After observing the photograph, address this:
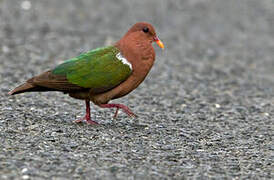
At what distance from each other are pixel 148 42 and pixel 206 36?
7.64m

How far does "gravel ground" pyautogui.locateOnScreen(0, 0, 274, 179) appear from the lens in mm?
5625

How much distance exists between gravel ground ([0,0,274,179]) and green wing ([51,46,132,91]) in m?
0.58

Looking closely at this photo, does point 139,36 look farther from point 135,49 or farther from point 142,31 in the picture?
point 135,49

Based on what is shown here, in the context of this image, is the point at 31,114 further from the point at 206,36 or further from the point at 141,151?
the point at 206,36

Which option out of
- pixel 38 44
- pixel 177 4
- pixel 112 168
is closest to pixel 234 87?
pixel 38 44

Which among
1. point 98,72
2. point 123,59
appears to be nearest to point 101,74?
point 98,72

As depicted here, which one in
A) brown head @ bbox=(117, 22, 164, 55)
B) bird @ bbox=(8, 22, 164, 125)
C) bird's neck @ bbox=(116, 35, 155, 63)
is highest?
brown head @ bbox=(117, 22, 164, 55)

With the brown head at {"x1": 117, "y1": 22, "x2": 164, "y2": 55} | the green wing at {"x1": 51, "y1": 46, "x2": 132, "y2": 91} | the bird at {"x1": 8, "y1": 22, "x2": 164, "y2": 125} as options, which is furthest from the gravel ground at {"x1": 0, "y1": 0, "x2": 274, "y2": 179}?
the brown head at {"x1": 117, "y1": 22, "x2": 164, "y2": 55}

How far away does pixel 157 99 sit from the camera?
9.17 metres

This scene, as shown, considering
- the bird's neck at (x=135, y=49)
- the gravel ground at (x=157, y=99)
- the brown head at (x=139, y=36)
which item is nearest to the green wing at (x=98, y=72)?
the bird's neck at (x=135, y=49)

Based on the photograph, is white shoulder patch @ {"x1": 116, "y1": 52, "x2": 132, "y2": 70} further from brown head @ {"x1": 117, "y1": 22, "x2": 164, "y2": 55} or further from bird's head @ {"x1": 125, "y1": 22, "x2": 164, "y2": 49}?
bird's head @ {"x1": 125, "y1": 22, "x2": 164, "y2": 49}

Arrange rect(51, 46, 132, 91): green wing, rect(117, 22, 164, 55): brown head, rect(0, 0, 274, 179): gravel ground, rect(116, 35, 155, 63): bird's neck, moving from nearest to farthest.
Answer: rect(0, 0, 274, 179): gravel ground < rect(51, 46, 132, 91): green wing < rect(116, 35, 155, 63): bird's neck < rect(117, 22, 164, 55): brown head

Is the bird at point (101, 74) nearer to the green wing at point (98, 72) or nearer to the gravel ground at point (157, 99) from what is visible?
the green wing at point (98, 72)

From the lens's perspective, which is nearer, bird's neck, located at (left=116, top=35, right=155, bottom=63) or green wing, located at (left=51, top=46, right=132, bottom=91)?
green wing, located at (left=51, top=46, right=132, bottom=91)
